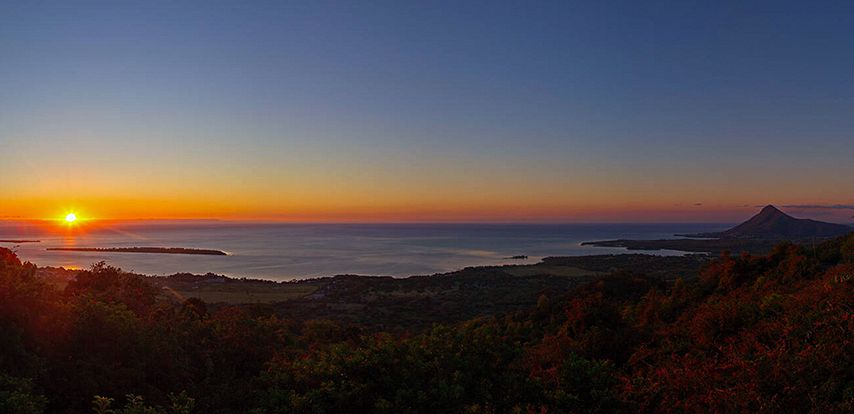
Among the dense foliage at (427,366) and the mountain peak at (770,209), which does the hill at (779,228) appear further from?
the dense foliage at (427,366)

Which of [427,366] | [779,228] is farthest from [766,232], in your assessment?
[427,366]

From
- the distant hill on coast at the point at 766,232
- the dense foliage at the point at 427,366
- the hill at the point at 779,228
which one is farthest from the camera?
the hill at the point at 779,228

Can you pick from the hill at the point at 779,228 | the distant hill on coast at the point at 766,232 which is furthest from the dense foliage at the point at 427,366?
the hill at the point at 779,228

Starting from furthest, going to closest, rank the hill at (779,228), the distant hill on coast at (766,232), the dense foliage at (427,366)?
the hill at (779,228)
the distant hill on coast at (766,232)
the dense foliage at (427,366)

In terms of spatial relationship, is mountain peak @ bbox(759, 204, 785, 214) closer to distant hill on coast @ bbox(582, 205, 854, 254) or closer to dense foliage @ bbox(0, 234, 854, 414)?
distant hill on coast @ bbox(582, 205, 854, 254)

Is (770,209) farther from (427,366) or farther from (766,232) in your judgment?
(427,366)

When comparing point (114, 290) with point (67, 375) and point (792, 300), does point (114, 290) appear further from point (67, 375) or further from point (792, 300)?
point (792, 300)

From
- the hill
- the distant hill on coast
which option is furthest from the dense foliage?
the hill
